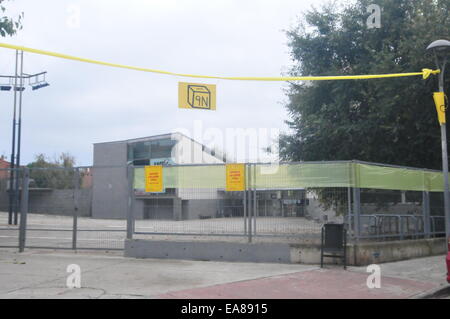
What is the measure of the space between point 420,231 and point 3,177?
1320 cm

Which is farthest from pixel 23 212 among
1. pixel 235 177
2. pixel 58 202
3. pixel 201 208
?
pixel 235 177

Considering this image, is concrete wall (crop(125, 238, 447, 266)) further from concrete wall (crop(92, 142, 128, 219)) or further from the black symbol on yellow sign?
the black symbol on yellow sign

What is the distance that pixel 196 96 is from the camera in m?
12.0

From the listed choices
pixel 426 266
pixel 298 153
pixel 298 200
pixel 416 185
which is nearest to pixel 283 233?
pixel 298 200

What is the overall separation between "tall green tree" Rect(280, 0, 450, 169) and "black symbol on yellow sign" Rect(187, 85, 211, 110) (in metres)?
6.37

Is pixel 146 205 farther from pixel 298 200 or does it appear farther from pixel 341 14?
pixel 341 14

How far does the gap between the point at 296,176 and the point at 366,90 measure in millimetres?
6784

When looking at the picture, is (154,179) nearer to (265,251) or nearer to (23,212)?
(265,251)

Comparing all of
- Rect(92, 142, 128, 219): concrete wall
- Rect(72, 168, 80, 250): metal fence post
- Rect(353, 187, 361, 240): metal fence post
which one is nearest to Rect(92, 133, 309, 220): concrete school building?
Rect(92, 142, 128, 219): concrete wall

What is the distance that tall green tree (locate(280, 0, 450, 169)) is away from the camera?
15.1m

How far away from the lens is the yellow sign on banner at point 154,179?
41.5 ft

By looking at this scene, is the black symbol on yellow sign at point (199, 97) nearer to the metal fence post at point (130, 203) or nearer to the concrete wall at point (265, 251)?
the metal fence post at point (130, 203)
